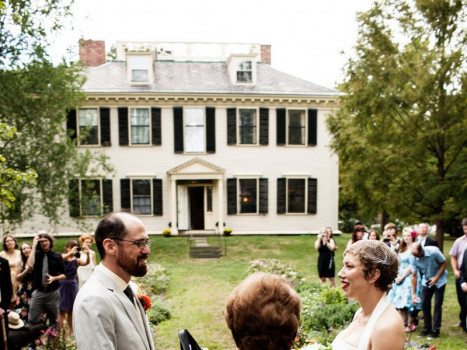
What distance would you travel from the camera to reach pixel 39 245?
670cm

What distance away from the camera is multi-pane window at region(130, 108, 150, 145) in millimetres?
19453

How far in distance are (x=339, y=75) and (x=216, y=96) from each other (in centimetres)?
748

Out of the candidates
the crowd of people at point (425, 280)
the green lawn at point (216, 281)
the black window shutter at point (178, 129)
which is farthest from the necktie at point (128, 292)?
the black window shutter at point (178, 129)

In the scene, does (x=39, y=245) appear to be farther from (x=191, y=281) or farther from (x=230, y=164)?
(x=230, y=164)

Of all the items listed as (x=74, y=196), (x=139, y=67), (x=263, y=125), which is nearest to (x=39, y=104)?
(x=74, y=196)

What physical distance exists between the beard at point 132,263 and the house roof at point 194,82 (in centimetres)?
1762

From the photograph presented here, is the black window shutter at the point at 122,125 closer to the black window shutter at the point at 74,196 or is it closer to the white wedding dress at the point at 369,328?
the black window shutter at the point at 74,196

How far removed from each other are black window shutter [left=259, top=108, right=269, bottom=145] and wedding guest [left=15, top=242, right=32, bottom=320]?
13804mm

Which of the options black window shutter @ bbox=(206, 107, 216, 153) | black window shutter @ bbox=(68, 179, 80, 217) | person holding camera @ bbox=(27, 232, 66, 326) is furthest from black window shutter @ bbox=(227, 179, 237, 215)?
person holding camera @ bbox=(27, 232, 66, 326)

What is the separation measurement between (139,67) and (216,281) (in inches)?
493

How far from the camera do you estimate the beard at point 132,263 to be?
2418 mm

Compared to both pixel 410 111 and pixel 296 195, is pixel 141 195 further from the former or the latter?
pixel 410 111

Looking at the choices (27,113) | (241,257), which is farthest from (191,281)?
(27,113)

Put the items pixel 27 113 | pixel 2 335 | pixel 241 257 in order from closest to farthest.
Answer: pixel 2 335, pixel 27 113, pixel 241 257
